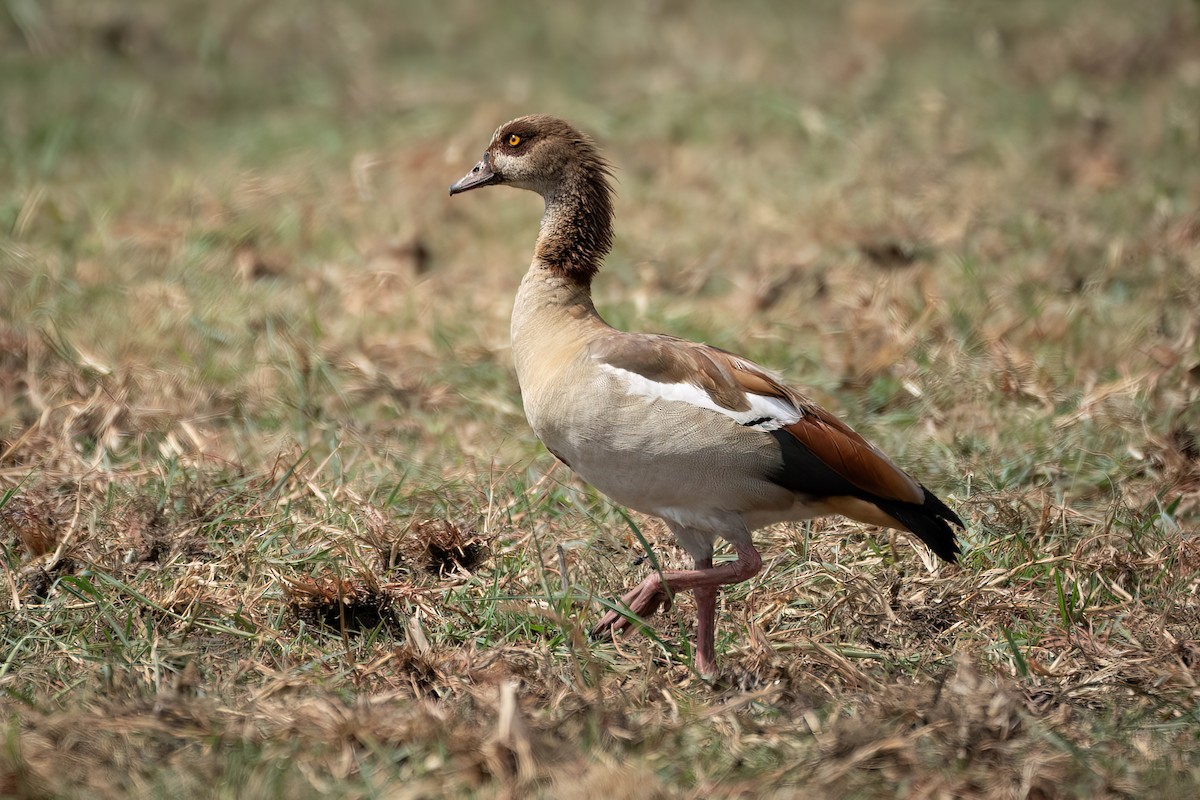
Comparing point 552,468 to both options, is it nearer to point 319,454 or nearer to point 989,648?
point 319,454

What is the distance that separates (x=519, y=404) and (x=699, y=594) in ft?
6.85

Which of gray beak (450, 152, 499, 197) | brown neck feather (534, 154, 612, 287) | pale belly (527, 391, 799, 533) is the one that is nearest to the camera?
pale belly (527, 391, 799, 533)

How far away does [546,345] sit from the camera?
4.11 metres

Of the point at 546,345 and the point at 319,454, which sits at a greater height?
the point at 546,345

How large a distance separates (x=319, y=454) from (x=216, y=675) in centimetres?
176

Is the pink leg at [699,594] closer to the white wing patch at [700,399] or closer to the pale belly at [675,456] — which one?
the pale belly at [675,456]

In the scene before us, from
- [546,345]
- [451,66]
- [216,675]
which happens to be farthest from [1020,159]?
[216,675]

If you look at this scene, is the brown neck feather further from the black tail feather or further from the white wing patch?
the black tail feather

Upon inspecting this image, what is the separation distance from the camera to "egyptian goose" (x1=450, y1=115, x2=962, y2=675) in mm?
3777

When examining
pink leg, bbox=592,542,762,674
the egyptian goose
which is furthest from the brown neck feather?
pink leg, bbox=592,542,762,674

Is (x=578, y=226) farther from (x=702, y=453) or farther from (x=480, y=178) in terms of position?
(x=702, y=453)

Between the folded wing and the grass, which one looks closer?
the grass

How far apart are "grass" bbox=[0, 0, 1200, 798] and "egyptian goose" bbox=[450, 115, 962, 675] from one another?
0.22 meters

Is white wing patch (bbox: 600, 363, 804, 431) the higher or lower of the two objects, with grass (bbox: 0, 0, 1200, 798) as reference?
higher
